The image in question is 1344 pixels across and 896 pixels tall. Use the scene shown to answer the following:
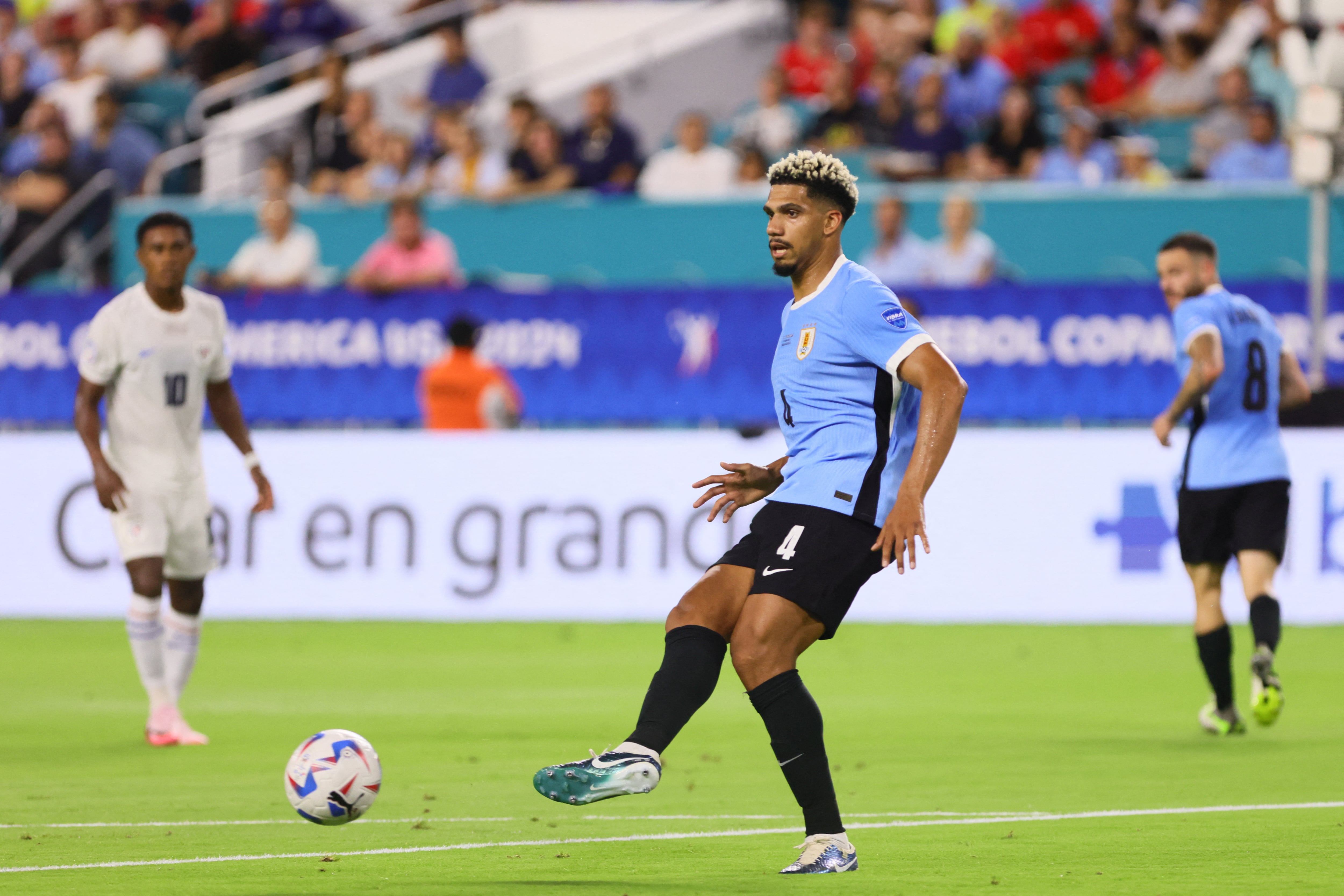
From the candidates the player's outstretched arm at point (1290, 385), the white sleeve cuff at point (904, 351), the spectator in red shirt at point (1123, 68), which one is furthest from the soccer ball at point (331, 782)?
Result: the spectator in red shirt at point (1123, 68)

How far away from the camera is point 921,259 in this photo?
17250 millimetres

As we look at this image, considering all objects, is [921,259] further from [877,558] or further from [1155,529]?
[877,558]

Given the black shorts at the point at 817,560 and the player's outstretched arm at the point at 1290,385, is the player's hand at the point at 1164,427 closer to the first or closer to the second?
the player's outstretched arm at the point at 1290,385

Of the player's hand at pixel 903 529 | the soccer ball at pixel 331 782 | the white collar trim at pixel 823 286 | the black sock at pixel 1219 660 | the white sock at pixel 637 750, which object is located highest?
the white collar trim at pixel 823 286

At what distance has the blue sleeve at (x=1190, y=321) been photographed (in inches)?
393

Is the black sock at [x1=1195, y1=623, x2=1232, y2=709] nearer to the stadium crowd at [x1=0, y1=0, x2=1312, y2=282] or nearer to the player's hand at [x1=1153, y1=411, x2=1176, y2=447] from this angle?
the player's hand at [x1=1153, y1=411, x2=1176, y2=447]

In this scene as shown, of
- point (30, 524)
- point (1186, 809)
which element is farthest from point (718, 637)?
point (30, 524)

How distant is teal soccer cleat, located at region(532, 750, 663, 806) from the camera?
564cm

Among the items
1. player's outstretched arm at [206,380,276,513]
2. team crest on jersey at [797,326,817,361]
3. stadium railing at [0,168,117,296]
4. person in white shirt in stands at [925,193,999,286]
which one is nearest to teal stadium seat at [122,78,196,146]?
stadium railing at [0,168,117,296]

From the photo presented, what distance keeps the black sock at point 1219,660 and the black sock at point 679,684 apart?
4522 mm

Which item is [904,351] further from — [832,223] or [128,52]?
[128,52]

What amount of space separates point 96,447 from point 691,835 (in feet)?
13.5

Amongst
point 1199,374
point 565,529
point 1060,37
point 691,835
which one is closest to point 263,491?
point 691,835

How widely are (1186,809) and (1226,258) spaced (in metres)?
10.5
